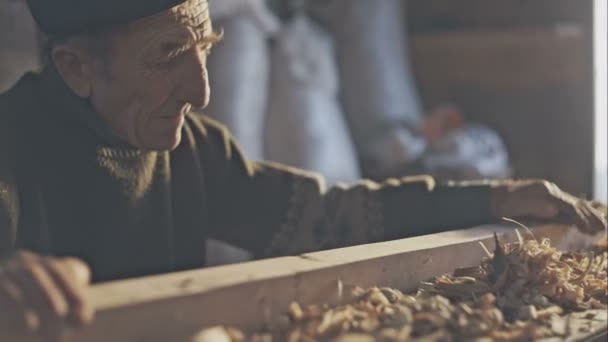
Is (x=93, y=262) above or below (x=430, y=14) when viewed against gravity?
below

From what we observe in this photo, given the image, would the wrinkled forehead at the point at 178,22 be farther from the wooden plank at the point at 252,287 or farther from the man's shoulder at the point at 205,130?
the wooden plank at the point at 252,287

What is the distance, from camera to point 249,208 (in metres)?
1.96

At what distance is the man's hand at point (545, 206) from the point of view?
179 cm

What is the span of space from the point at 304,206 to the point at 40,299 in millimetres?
1048

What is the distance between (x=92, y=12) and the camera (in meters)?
1.50

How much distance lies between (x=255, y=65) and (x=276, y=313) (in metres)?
2.30

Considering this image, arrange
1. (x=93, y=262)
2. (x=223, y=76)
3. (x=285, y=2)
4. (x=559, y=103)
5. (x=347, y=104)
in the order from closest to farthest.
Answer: (x=93, y=262)
(x=223, y=76)
(x=285, y=2)
(x=347, y=104)
(x=559, y=103)

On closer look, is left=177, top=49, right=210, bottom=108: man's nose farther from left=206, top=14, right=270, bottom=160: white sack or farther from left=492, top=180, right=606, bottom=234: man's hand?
left=206, top=14, right=270, bottom=160: white sack

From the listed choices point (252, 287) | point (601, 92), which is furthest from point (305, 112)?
point (252, 287)

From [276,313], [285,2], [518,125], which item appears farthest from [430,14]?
[276,313]

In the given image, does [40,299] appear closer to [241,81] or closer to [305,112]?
[241,81]

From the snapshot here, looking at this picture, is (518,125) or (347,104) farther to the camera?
(518,125)

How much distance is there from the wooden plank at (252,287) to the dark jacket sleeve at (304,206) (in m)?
0.35

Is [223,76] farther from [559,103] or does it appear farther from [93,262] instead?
[559,103]
